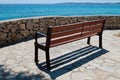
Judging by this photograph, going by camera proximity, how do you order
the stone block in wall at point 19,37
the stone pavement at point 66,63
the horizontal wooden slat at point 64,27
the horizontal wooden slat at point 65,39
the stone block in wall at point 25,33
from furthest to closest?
the stone block in wall at point 25,33
the stone block in wall at point 19,37
the horizontal wooden slat at point 65,39
the horizontal wooden slat at point 64,27
the stone pavement at point 66,63

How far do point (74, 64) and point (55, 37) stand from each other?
0.93 metres

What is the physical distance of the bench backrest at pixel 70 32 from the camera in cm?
461

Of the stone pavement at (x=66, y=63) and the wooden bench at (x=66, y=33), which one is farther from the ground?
the wooden bench at (x=66, y=33)

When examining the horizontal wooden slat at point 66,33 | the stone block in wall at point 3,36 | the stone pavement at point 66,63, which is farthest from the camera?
the stone block in wall at point 3,36

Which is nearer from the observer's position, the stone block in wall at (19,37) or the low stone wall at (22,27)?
the low stone wall at (22,27)

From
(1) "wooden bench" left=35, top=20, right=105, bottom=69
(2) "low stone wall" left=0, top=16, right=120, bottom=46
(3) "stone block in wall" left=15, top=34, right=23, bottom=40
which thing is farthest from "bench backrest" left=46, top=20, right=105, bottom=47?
(3) "stone block in wall" left=15, top=34, right=23, bottom=40

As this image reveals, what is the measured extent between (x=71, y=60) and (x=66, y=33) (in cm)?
→ 82

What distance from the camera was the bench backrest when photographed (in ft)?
15.1

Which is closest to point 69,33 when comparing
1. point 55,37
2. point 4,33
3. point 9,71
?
point 55,37

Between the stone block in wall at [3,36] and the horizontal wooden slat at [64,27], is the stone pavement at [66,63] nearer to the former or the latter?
the stone block in wall at [3,36]

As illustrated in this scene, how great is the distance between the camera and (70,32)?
16.9ft

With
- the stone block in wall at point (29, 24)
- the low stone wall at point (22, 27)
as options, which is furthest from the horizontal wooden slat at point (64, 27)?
the stone block in wall at point (29, 24)

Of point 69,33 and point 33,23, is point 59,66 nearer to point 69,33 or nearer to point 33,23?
point 69,33

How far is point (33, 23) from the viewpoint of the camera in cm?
796
